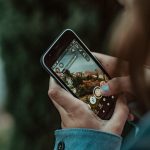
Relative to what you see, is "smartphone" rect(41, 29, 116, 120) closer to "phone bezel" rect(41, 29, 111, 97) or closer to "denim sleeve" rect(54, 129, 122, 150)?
"phone bezel" rect(41, 29, 111, 97)

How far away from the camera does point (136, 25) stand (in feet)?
2.68

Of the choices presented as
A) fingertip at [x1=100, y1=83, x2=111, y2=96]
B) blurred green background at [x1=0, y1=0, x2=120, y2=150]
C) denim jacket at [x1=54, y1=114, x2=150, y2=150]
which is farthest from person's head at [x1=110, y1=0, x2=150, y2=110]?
blurred green background at [x1=0, y1=0, x2=120, y2=150]

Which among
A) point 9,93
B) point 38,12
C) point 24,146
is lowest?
point 24,146

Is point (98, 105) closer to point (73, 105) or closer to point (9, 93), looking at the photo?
point (73, 105)

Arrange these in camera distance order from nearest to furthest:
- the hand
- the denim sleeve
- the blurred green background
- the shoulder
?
1. the shoulder
2. the denim sleeve
3. the hand
4. the blurred green background

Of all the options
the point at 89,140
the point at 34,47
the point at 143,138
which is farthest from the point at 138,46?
the point at 34,47

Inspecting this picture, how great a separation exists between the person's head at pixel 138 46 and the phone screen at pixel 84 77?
0.34m

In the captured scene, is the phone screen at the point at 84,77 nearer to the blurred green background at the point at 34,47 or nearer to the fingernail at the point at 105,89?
the fingernail at the point at 105,89

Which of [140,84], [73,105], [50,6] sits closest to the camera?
[140,84]

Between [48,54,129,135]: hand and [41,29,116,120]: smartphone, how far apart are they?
0.06 ft

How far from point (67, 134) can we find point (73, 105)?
116mm

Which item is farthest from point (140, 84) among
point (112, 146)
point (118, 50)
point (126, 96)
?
point (126, 96)

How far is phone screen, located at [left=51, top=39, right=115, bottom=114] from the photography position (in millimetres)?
1178

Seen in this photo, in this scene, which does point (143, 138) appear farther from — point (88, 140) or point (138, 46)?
point (88, 140)
